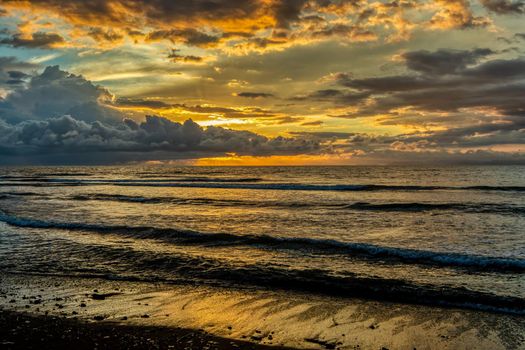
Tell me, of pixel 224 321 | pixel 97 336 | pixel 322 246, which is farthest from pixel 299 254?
pixel 97 336

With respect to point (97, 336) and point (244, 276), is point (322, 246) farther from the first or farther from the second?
point (97, 336)

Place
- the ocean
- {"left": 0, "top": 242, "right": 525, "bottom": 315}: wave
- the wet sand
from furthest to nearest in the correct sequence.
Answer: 1. the ocean
2. {"left": 0, "top": 242, "right": 525, "bottom": 315}: wave
3. the wet sand

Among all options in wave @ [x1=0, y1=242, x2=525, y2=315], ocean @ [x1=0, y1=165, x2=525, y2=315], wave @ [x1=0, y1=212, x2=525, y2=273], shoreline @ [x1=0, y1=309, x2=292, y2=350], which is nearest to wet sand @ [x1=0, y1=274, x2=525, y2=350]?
shoreline @ [x1=0, y1=309, x2=292, y2=350]

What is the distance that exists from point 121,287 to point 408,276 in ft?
31.0

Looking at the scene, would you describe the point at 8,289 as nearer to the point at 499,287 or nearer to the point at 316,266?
the point at 316,266

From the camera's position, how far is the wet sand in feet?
27.3

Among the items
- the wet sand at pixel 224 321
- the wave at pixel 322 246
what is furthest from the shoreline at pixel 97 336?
the wave at pixel 322 246

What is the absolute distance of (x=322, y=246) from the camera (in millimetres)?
18594

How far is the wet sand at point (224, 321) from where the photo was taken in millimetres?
8312

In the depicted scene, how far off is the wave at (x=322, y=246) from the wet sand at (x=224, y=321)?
211 inches

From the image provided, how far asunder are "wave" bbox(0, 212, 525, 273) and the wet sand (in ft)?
17.6

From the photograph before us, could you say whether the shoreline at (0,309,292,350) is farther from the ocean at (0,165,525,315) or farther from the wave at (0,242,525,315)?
the wave at (0,242,525,315)

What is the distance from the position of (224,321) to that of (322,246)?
9.69m

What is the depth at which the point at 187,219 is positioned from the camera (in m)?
29.7
